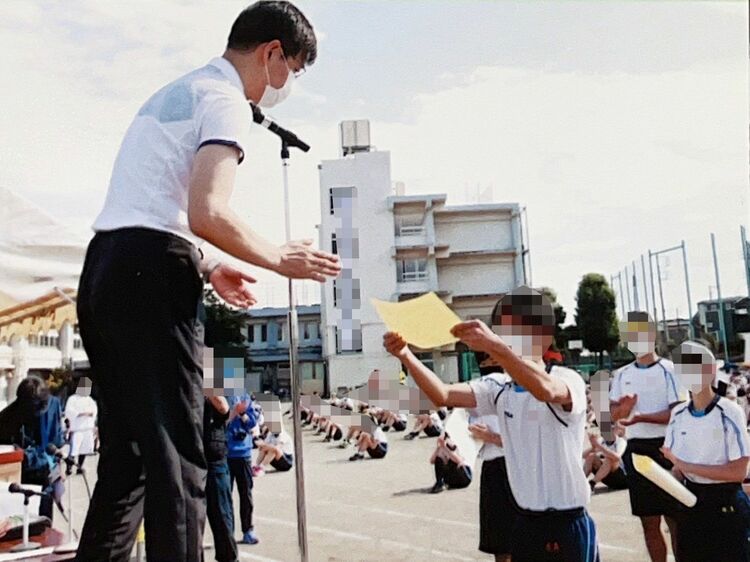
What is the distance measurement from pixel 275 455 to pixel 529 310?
11824mm

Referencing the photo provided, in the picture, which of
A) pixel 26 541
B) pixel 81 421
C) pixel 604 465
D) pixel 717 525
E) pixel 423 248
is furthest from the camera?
pixel 423 248

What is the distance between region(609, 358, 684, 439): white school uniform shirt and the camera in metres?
5.50

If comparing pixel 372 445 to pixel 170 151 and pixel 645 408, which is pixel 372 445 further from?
pixel 170 151

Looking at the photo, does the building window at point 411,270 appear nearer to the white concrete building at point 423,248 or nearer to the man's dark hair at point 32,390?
the white concrete building at point 423,248

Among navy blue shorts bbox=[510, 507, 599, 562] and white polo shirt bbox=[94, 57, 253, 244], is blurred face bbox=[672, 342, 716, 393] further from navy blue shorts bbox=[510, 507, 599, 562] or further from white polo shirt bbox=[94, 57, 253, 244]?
white polo shirt bbox=[94, 57, 253, 244]

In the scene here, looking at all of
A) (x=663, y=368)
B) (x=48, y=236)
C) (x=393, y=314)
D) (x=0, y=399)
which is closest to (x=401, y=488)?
(x=0, y=399)

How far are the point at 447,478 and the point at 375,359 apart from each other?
93.1 feet

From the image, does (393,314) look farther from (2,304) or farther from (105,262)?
(2,304)

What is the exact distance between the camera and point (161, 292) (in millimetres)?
1818

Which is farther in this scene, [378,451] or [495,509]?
[378,451]

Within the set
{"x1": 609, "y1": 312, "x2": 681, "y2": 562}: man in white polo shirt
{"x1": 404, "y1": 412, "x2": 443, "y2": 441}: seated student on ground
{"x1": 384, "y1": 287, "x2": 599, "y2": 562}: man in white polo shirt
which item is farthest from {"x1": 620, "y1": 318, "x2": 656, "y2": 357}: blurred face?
{"x1": 404, "y1": 412, "x2": 443, "y2": 441}: seated student on ground

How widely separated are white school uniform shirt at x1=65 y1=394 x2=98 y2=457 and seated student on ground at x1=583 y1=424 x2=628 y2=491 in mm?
7919

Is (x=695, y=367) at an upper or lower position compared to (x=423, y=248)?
lower

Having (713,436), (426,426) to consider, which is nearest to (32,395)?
(713,436)
